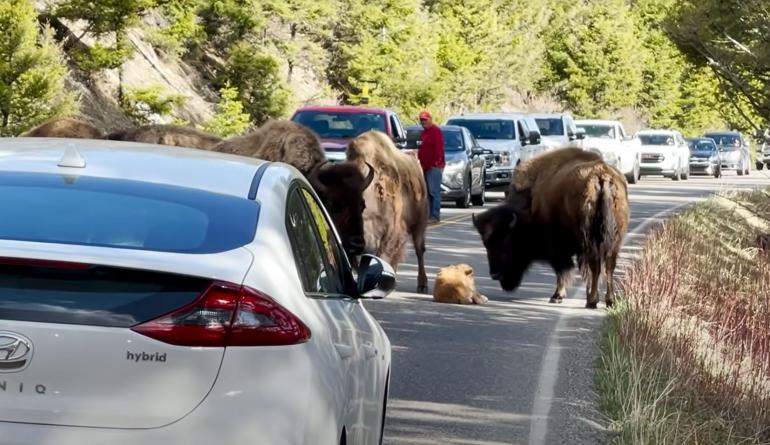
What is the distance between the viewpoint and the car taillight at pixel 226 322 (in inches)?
179

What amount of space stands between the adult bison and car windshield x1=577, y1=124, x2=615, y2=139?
3014 cm

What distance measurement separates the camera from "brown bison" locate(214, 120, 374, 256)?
1495 cm

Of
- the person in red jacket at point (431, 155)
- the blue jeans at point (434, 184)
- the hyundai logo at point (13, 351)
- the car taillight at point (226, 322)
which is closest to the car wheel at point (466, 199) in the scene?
the blue jeans at point (434, 184)

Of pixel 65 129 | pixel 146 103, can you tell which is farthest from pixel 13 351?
pixel 146 103

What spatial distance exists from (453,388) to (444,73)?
172 ft

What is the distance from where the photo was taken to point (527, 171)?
17531 mm

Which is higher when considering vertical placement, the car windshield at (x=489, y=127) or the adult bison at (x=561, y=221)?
the adult bison at (x=561, y=221)

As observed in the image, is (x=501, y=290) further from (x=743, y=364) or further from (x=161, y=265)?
(x=161, y=265)

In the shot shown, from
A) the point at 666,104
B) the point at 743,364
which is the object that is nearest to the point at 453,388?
the point at 743,364

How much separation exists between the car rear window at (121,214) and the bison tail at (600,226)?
11120mm

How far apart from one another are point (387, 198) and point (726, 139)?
5429cm

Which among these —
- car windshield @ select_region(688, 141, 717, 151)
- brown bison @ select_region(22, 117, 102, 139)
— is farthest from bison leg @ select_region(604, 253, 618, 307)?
car windshield @ select_region(688, 141, 717, 151)

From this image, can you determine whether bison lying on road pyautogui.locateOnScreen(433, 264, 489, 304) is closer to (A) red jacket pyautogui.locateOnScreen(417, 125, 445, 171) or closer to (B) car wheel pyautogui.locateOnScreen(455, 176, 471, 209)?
(A) red jacket pyautogui.locateOnScreen(417, 125, 445, 171)

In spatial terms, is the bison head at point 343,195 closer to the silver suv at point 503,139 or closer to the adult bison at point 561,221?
the adult bison at point 561,221
